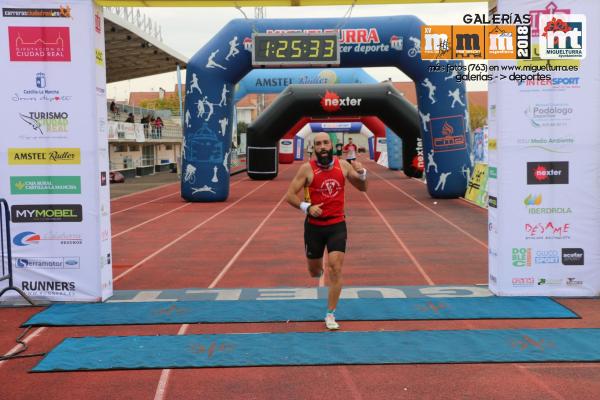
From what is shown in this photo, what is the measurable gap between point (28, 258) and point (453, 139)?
14.1 m

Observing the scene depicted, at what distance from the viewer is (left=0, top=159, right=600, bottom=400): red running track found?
208 inches

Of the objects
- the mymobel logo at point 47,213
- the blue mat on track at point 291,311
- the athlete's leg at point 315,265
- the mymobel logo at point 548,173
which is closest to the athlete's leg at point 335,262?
the athlete's leg at point 315,265

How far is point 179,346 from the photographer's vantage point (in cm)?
641

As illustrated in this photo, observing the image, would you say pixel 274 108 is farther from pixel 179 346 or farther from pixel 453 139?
pixel 179 346

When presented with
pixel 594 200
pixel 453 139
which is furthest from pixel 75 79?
pixel 453 139

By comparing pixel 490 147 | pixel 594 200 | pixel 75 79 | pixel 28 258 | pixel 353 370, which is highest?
pixel 75 79

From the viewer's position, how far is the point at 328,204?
22.9 ft

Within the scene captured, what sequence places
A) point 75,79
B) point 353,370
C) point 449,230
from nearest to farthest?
point 353,370, point 75,79, point 449,230

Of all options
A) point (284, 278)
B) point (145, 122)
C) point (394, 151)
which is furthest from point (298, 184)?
point (145, 122)

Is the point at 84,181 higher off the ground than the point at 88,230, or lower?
higher

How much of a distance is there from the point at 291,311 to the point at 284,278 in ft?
6.62

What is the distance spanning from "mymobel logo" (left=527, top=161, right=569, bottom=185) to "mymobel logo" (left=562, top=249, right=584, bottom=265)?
856 millimetres

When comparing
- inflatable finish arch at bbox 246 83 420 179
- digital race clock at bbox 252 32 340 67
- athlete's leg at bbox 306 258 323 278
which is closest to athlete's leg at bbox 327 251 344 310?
athlete's leg at bbox 306 258 323 278

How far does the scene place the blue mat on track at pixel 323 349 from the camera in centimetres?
590
